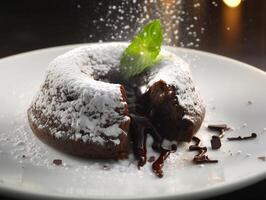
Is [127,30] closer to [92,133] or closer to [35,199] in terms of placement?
[92,133]

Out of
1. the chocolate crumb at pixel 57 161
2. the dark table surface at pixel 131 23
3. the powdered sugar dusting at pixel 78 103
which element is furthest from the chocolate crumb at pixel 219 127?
the dark table surface at pixel 131 23

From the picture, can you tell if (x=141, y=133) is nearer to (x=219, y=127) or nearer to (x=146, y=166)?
(x=146, y=166)

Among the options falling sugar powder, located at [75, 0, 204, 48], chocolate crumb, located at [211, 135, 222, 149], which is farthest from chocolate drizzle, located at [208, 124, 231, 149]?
falling sugar powder, located at [75, 0, 204, 48]

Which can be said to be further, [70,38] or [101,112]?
[70,38]

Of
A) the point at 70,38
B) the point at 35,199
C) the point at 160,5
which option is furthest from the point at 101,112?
the point at 160,5

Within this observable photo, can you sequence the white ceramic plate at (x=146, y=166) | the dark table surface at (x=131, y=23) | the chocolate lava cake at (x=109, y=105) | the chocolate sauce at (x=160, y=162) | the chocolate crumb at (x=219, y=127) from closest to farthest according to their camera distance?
1. the white ceramic plate at (x=146, y=166)
2. the chocolate sauce at (x=160, y=162)
3. the chocolate lava cake at (x=109, y=105)
4. the chocolate crumb at (x=219, y=127)
5. the dark table surface at (x=131, y=23)

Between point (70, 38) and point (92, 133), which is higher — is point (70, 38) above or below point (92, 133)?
below

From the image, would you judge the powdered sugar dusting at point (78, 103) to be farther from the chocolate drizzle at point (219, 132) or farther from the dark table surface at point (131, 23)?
the dark table surface at point (131, 23)
